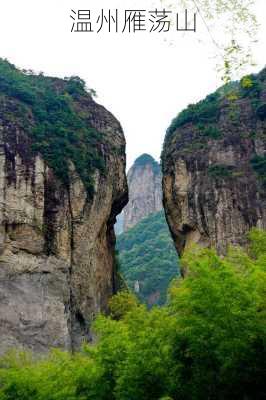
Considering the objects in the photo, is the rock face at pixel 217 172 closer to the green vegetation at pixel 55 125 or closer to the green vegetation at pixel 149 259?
the green vegetation at pixel 55 125

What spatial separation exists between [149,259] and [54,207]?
118ft

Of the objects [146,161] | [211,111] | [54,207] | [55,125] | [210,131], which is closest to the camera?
[54,207]

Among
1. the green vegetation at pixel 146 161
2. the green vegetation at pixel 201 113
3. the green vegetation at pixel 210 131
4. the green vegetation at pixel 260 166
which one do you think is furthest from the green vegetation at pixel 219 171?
the green vegetation at pixel 146 161

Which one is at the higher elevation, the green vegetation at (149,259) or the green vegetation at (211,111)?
the green vegetation at (211,111)

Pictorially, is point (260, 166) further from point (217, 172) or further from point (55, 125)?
point (55, 125)

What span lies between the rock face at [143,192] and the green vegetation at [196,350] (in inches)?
2783

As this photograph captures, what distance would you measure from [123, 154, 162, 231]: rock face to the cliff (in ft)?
175

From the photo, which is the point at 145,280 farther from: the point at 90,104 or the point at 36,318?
the point at 36,318

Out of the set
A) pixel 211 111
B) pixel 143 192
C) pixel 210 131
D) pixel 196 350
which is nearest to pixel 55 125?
pixel 210 131

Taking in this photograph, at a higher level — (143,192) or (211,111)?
(211,111)

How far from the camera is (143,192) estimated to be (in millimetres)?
90312

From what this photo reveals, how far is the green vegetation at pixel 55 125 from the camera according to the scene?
95.1 ft

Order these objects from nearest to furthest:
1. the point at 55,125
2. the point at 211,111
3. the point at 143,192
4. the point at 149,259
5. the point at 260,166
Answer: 1. the point at 55,125
2. the point at 260,166
3. the point at 211,111
4. the point at 149,259
5. the point at 143,192

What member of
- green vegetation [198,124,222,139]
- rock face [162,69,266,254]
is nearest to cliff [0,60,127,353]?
rock face [162,69,266,254]
